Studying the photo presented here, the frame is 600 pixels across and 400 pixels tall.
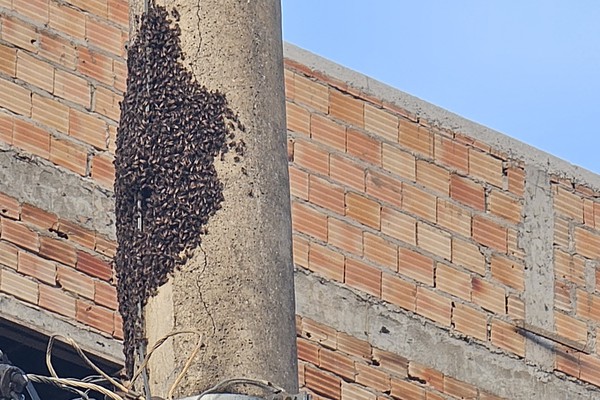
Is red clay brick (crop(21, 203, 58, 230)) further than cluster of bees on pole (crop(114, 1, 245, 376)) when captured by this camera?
Yes

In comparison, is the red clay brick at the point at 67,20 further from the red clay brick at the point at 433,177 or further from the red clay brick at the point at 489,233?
the red clay brick at the point at 489,233

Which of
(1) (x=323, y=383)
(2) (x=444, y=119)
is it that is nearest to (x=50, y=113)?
(1) (x=323, y=383)

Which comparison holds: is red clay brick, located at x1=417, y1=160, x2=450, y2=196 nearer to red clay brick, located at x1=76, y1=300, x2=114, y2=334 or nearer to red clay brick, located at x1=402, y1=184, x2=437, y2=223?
red clay brick, located at x1=402, y1=184, x2=437, y2=223

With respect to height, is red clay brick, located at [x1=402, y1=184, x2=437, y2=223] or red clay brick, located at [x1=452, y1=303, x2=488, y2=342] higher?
red clay brick, located at [x1=402, y1=184, x2=437, y2=223]

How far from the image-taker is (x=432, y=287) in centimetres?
949

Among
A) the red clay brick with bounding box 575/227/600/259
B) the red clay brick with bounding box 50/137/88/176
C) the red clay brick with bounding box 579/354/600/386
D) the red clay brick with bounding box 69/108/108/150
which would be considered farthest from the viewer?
the red clay brick with bounding box 575/227/600/259

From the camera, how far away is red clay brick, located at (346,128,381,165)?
940 cm

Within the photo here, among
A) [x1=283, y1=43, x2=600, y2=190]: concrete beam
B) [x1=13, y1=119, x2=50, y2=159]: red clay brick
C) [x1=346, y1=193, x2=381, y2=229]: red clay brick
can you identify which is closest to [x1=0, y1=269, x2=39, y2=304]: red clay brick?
[x1=13, y1=119, x2=50, y2=159]: red clay brick

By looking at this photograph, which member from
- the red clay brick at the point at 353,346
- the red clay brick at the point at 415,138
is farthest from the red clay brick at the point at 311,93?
the red clay brick at the point at 353,346

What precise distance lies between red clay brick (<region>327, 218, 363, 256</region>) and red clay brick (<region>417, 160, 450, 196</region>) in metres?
0.65

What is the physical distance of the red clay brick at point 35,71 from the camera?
8.19 metres

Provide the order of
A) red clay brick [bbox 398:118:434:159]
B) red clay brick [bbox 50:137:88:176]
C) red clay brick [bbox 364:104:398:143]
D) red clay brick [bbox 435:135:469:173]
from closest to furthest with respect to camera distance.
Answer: red clay brick [bbox 50:137:88:176]
red clay brick [bbox 364:104:398:143]
red clay brick [bbox 398:118:434:159]
red clay brick [bbox 435:135:469:173]

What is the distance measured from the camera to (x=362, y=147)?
944cm

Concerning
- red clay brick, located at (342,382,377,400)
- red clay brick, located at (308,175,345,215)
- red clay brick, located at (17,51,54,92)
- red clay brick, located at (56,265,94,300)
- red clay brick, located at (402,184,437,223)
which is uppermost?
red clay brick, located at (402,184,437,223)
